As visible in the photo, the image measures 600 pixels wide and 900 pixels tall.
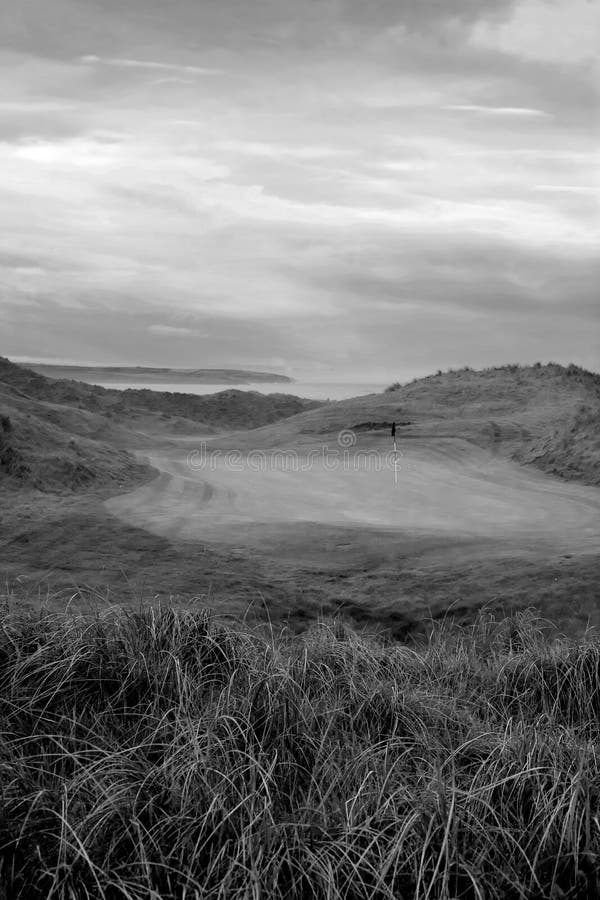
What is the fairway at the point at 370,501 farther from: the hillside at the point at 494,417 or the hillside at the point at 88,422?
the hillside at the point at 88,422

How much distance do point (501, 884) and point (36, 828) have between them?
1933 mm

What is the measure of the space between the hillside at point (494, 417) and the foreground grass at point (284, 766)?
967cm

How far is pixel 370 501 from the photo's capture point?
1148 centimetres

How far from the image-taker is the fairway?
8.95m

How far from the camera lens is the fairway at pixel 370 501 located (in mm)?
8945

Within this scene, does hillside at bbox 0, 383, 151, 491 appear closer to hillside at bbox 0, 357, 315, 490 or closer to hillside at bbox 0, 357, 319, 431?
hillside at bbox 0, 357, 315, 490

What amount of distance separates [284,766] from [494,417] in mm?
19395

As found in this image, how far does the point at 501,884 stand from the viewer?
10.4 ft

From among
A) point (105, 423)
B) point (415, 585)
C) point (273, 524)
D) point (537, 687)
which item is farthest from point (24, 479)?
point (105, 423)

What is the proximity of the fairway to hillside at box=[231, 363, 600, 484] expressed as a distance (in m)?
0.89

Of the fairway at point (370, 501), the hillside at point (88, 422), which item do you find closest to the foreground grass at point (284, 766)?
the fairway at point (370, 501)

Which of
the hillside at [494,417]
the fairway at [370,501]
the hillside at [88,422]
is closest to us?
the fairway at [370,501]

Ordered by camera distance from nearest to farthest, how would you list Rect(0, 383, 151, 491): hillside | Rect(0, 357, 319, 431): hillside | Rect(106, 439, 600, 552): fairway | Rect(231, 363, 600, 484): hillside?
Rect(106, 439, 600, 552): fairway, Rect(0, 383, 151, 491): hillside, Rect(231, 363, 600, 484): hillside, Rect(0, 357, 319, 431): hillside

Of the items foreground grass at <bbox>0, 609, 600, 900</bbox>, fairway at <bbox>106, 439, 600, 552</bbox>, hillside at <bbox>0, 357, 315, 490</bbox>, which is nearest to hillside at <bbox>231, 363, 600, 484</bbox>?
fairway at <bbox>106, 439, 600, 552</bbox>
